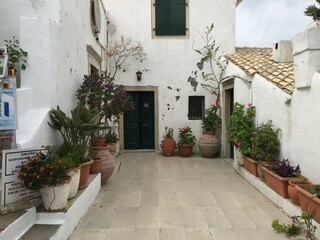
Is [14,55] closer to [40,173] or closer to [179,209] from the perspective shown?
[40,173]

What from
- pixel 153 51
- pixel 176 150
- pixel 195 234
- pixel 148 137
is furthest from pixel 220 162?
pixel 195 234

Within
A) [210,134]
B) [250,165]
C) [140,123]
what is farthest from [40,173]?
[140,123]

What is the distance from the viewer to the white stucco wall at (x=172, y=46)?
31.2 feet

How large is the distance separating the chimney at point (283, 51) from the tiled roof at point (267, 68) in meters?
0.19

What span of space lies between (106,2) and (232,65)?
16.1 feet

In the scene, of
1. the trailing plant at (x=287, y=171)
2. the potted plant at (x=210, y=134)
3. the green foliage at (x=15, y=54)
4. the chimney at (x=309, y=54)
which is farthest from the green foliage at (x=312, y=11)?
the green foliage at (x=15, y=54)

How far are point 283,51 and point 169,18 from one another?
13.7ft

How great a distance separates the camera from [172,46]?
379 inches

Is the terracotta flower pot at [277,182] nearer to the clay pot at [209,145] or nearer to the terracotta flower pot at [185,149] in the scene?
the clay pot at [209,145]

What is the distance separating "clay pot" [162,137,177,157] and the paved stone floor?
2.02 meters

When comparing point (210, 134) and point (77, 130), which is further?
point (210, 134)

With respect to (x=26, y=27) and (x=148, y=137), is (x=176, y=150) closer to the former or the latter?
(x=148, y=137)

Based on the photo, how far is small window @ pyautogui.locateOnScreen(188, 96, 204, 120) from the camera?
9.82 metres

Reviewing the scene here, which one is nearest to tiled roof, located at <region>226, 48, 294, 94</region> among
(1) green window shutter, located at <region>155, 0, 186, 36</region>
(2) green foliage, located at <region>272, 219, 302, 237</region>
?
(1) green window shutter, located at <region>155, 0, 186, 36</region>
